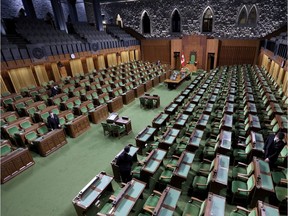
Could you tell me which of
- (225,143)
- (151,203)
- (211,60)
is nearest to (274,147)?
(225,143)

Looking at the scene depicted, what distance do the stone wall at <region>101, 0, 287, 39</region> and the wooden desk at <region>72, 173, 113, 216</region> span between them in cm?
1881

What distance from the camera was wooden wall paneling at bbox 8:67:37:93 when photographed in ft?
37.1

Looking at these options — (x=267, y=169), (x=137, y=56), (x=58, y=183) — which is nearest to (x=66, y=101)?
(x=58, y=183)

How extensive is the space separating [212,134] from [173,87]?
7.56m

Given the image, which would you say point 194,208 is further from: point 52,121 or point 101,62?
point 101,62

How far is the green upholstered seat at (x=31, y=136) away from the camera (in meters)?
6.89

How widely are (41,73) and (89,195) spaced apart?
1149 cm

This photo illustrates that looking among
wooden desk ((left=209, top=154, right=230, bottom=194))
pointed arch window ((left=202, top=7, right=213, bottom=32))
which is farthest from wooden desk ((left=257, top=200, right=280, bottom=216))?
pointed arch window ((left=202, top=7, right=213, bottom=32))

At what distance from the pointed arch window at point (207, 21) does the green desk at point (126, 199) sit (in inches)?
749

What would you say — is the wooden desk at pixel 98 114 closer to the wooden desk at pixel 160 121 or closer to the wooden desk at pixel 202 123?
the wooden desk at pixel 160 121

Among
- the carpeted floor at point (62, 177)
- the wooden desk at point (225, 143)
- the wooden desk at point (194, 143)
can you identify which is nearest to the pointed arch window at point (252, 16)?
the wooden desk at point (225, 143)

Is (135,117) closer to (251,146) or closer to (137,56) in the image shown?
(251,146)

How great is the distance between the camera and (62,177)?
5711mm

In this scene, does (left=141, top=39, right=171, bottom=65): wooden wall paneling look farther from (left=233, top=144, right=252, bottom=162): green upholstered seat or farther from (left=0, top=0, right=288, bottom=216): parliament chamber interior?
(left=233, top=144, right=252, bottom=162): green upholstered seat
